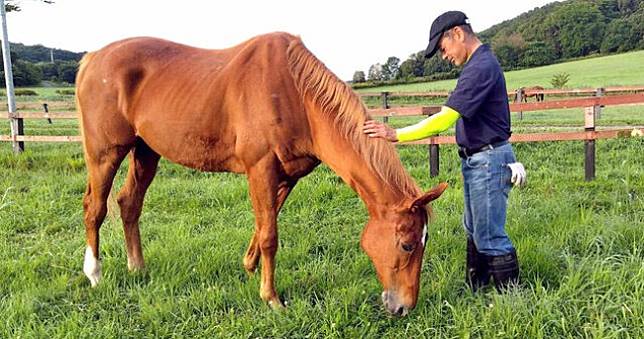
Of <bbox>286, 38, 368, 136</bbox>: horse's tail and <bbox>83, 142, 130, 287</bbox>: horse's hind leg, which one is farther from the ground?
<bbox>286, 38, 368, 136</bbox>: horse's tail

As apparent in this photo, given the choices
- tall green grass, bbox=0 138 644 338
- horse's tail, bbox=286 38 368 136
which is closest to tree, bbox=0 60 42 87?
tall green grass, bbox=0 138 644 338

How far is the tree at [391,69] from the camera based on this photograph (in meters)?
44.3

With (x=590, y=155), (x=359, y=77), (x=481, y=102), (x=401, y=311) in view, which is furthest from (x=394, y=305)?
(x=359, y=77)

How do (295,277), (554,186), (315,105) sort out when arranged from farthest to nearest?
(554,186)
(295,277)
(315,105)

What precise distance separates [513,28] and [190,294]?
65.7m

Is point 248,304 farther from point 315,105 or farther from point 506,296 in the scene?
point 506,296

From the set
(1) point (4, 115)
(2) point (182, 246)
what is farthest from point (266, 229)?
(1) point (4, 115)

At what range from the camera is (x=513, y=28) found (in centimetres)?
6141

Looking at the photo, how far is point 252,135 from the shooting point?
322 centimetres

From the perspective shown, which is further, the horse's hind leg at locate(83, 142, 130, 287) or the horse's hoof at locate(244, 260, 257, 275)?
the horse's hind leg at locate(83, 142, 130, 287)

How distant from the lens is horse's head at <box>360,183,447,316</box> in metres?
2.83

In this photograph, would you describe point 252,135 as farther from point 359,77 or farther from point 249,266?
point 359,77

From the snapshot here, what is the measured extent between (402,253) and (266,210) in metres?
0.96

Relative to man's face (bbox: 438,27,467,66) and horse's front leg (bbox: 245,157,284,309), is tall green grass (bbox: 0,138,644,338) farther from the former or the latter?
man's face (bbox: 438,27,467,66)
